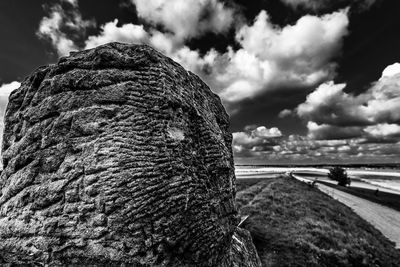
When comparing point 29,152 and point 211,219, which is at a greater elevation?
point 29,152

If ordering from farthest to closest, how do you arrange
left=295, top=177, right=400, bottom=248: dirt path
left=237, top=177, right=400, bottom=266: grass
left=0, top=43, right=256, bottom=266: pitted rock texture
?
left=295, top=177, right=400, bottom=248: dirt path < left=237, top=177, right=400, bottom=266: grass < left=0, top=43, right=256, bottom=266: pitted rock texture

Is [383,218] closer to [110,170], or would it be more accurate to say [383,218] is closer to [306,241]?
[306,241]

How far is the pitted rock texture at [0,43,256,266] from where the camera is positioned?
5082 millimetres

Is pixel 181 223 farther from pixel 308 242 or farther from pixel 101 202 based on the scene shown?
pixel 308 242

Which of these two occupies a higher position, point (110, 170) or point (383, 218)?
point (110, 170)

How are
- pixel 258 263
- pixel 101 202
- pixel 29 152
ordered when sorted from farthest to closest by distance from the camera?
pixel 258 263 → pixel 29 152 → pixel 101 202

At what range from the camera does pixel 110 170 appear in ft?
17.4

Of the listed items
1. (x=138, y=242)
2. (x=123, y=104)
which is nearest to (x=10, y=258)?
(x=138, y=242)

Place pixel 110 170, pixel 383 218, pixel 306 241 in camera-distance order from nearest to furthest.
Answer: pixel 110 170 < pixel 306 241 < pixel 383 218

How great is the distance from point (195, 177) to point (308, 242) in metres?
16.5

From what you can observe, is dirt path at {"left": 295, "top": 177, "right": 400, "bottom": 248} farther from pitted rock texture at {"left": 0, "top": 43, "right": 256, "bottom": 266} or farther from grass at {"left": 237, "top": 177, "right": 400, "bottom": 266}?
pitted rock texture at {"left": 0, "top": 43, "right": 256, "bottom": 266}

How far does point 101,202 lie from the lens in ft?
16.8

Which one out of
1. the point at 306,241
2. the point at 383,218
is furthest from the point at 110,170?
the point at 383,218

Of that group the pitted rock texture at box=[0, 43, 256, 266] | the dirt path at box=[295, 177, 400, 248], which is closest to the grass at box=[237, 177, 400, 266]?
the dirt path at box=[295, 177, 400, 248]
